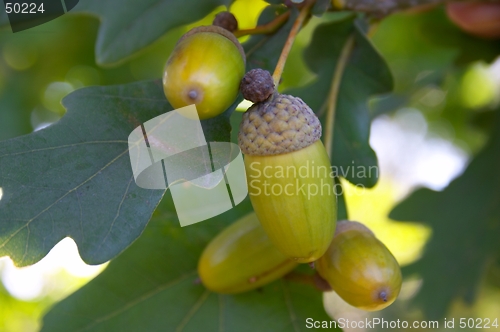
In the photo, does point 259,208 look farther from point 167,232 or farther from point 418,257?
point 418,257

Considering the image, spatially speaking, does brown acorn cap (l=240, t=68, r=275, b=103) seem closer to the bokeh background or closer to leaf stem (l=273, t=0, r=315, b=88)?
leaf stem (l=273, t=0, r=315, b=88)

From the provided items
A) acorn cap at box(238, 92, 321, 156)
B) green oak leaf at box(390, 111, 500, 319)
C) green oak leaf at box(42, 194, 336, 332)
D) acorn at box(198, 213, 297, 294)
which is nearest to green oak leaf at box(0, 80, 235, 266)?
acorn cap at box(238, 92, 321, 156)

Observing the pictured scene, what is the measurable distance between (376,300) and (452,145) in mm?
1730

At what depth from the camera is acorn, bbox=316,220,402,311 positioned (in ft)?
2.93

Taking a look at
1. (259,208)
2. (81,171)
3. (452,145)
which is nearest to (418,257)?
(452,145)

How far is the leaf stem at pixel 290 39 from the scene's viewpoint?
86 centimetres

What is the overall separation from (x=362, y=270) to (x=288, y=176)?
22 cm

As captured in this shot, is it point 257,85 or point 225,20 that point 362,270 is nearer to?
point 257,85

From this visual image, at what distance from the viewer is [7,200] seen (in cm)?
87

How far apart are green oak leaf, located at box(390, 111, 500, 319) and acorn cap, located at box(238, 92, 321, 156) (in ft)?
4.02

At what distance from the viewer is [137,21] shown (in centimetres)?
118

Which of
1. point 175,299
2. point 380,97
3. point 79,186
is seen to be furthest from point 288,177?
point 380,97

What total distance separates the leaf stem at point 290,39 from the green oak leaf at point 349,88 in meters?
0.30

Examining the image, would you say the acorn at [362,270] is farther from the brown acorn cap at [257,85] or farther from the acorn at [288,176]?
the brown acorn cap at [257,85]
